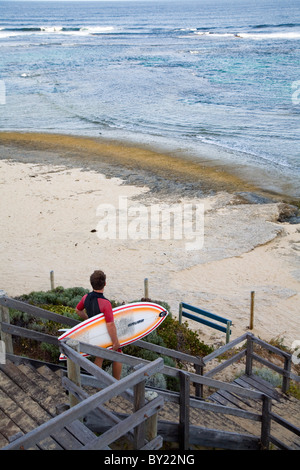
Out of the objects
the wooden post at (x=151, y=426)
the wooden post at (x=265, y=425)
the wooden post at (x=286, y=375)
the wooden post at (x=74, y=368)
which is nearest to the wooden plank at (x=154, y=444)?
the wooden post at (x=151, y=426)

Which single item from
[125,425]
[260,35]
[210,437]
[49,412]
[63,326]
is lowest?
[63,326]

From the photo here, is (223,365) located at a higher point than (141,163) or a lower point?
higher

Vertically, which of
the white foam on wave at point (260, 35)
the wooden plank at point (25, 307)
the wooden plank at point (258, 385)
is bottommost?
the wooden plank at point (258, 385)

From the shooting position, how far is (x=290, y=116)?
3356cm

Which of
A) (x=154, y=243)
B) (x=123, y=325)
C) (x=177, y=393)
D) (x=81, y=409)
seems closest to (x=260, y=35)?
(x=154, y=243)

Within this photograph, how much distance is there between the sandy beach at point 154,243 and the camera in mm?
12703

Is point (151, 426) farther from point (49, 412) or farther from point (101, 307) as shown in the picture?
point (101, 307)

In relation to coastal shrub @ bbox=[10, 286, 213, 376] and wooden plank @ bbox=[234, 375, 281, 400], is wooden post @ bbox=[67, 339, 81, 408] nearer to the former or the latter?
coastal shrub @ bbox=[10, 286, 213, 376]

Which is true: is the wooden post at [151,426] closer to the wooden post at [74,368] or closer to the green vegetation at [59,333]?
the wooden post at [74,368]

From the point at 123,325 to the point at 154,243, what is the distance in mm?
10042

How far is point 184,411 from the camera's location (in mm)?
4602

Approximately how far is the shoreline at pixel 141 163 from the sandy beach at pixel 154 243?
10 cm
